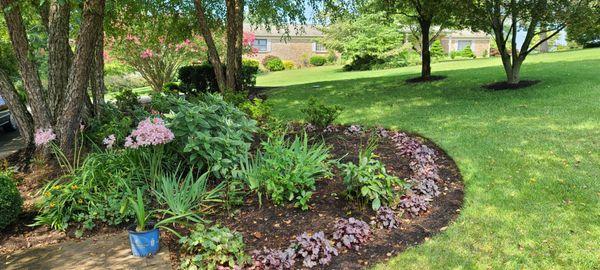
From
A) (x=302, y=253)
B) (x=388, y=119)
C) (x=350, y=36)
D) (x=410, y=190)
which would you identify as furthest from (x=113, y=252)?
(x=350, y=36)

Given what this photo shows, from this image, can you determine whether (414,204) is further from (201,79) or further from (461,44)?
(461,44)

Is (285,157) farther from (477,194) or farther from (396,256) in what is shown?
(477,194)

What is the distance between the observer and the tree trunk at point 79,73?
5.05 meters

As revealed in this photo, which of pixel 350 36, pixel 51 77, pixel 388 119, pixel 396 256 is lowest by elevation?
pixel 396 256

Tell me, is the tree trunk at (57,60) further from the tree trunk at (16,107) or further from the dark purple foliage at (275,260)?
the dark purple foliage at (275,260)

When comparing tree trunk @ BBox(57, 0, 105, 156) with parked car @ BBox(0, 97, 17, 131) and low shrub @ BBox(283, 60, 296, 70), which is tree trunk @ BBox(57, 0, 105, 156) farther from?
low shrub @ BBox(283, 60, 296, 70)

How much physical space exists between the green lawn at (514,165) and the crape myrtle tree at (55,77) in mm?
4022

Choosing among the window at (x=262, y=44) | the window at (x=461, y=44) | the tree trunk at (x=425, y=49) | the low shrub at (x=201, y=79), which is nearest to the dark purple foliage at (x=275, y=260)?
the tree trunk at (x=425, y=49)

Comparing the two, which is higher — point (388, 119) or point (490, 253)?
point (388, 119)

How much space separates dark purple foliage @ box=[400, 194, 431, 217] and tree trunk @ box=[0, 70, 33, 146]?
16.5 ft

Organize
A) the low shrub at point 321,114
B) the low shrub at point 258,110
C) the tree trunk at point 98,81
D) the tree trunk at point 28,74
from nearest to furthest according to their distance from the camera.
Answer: the tree trunk at point 28,74
the low shrub at point 321,114
the low shrub at point 258,110
the tree trunk at point 98,81

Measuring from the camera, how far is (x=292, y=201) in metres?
4.07

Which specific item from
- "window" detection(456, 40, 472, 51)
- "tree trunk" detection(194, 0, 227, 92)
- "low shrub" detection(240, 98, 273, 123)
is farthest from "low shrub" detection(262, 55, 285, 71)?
"low shrub" detection(240, 98, 273, 123)

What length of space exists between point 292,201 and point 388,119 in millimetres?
3907
